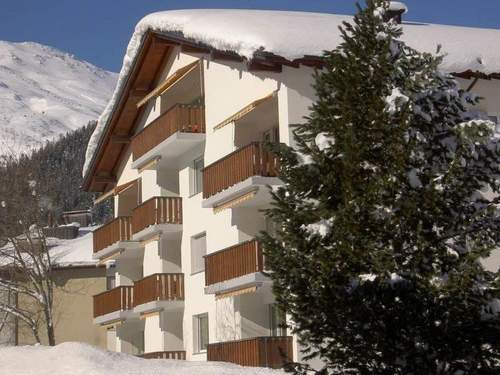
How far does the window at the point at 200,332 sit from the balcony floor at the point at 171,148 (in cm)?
494

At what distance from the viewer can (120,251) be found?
→ 38531 mm

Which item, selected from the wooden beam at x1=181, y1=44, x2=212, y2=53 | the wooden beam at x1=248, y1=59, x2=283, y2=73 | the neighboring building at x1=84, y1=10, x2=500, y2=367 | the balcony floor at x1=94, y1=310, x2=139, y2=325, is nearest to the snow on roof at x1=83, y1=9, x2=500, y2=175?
the neighboring building at x1=84, y1=10, x2=500, y2=367

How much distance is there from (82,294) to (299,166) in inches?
1464

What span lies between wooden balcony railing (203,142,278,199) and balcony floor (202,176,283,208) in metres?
0.14

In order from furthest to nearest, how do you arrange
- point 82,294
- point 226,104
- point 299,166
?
point 82,294 → point 226,104 → point 299,166

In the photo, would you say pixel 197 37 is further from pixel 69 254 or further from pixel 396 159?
pixel 69 254

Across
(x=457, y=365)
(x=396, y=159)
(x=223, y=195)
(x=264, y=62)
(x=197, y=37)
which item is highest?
(x=197, y=37)

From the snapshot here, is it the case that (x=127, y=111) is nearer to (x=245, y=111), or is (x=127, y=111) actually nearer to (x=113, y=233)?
(x=113, y=233)

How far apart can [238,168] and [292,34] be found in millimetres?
Answer: 3644

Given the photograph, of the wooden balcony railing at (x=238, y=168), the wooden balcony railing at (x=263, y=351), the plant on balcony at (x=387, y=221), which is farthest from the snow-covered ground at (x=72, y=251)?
the plant on balcony at (x=387, y=221)

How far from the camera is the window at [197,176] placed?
32.1 meters

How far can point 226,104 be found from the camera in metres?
28.8

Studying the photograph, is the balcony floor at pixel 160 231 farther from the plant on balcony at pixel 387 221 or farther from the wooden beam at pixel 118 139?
the plant on balcony at pixel 387 221

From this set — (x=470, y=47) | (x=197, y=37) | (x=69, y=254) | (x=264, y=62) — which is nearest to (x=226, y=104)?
(x=197, y=37)
